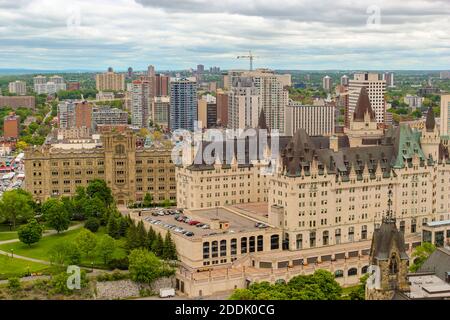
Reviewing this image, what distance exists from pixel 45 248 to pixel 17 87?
454 ft

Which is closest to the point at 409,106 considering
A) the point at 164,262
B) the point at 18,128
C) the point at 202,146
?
the point at 18,128

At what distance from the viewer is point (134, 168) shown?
67938 mm

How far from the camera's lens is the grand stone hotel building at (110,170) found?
66.6 metres

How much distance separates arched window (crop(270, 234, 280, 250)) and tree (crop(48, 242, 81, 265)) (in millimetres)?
12102

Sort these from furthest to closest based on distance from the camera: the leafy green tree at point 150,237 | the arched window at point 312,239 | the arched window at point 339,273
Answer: the arched window at point 312,239 → the leafy green tree at point 150,237 → the arched window at point 339,273

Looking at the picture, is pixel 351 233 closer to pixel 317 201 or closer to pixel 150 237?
pixel 317 201

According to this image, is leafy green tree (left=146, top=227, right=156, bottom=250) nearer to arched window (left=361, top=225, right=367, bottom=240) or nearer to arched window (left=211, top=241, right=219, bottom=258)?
arched window (left=211, top=241, right=219, bottom=258)

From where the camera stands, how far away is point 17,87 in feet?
588

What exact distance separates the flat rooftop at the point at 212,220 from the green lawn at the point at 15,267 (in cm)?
842

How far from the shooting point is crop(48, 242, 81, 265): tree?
42844 mm

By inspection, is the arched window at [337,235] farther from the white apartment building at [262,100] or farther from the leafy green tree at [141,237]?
the white apartment building at [262,100]

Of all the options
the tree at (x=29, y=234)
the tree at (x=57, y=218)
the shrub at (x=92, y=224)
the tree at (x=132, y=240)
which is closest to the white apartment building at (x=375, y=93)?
the shrub at (x=92, y=224)

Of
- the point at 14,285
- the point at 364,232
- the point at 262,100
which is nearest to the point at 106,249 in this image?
the point at 14,285

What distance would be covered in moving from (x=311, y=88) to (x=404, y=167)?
14455 centimetres
